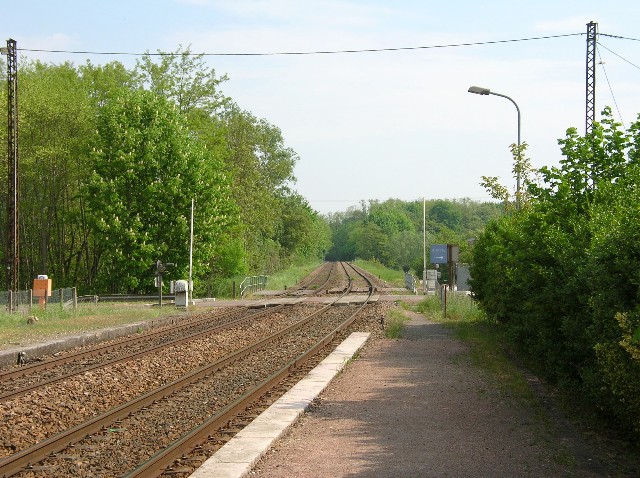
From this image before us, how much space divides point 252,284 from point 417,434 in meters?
53.8

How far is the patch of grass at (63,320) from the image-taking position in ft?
81.8

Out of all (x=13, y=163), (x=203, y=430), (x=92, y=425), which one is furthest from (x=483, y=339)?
(x=13, y=163)

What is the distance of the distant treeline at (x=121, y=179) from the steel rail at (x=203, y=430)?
32.2m

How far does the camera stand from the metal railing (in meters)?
58.6

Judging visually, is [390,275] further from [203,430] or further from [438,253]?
[203,430]

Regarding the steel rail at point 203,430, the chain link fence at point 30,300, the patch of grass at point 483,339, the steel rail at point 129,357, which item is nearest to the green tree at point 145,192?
the chain link fence at point 30,300

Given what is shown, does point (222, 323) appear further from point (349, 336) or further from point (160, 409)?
point (160, 409)

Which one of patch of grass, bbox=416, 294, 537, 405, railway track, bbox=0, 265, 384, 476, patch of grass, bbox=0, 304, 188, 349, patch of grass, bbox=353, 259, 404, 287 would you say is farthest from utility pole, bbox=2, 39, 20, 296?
patch of grass, bbox=353, 259, 404, 287

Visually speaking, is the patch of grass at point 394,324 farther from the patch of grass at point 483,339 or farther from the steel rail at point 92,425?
the steel rail at point 92,425

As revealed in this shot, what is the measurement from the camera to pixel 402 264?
5389 inches

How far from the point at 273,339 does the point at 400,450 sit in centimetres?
1526

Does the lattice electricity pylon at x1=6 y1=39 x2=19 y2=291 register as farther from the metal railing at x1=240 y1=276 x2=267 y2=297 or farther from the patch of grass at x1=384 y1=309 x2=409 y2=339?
the metal railing at x1=240 y1=276 x2=267 y2=297

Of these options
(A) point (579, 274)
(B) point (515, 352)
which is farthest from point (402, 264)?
(A) point (579, 274)

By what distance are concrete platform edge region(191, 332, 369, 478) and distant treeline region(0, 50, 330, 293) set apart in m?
34.1
